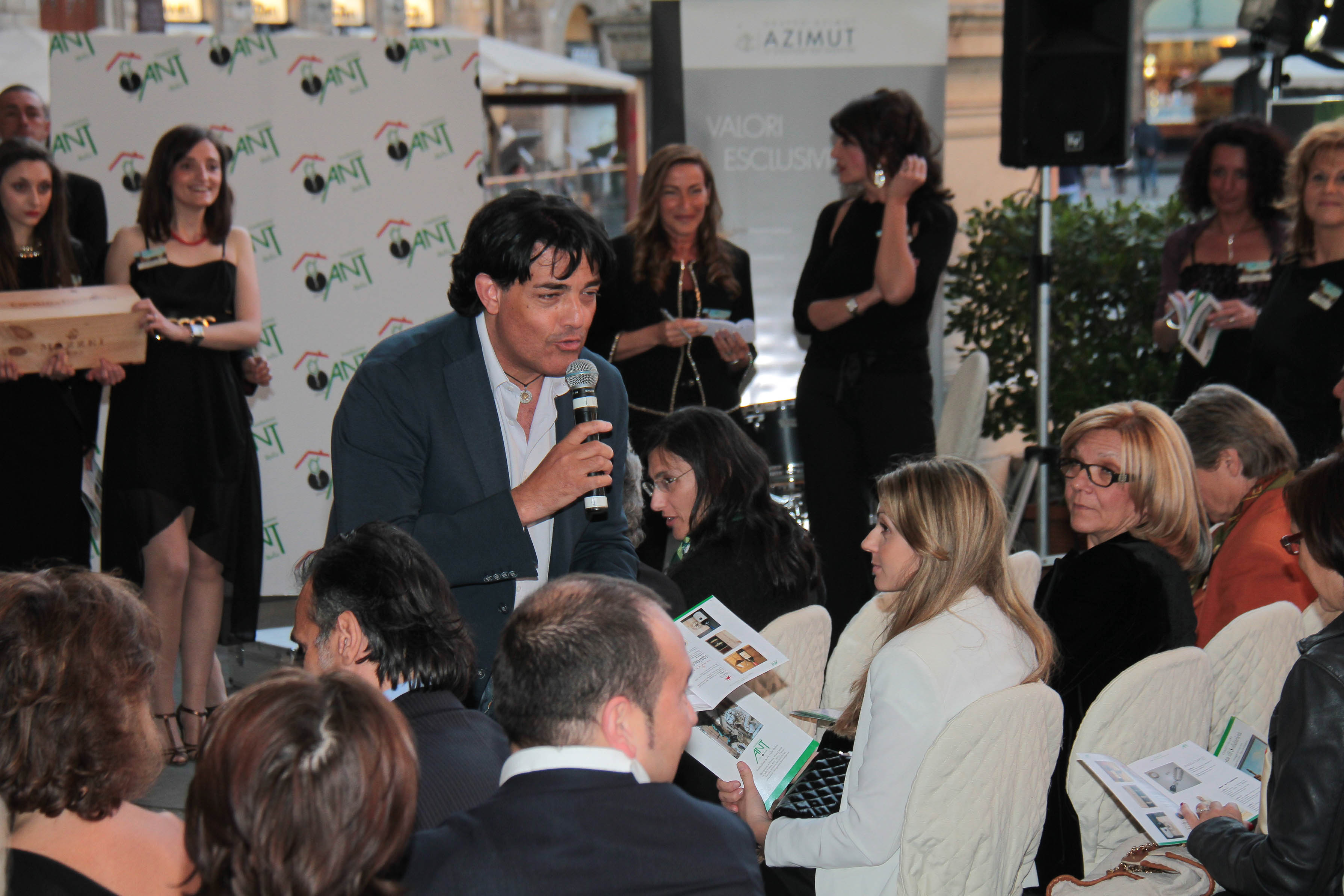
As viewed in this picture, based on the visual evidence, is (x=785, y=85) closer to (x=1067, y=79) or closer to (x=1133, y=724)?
(x=1067, y=79)

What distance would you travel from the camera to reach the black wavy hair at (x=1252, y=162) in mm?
4934

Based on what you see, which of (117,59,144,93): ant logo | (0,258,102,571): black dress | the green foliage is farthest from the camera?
the green foliage

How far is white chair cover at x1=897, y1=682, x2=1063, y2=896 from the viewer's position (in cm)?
208

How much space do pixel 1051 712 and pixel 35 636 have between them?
1.61 metres

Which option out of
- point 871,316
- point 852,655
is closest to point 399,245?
point 871,316

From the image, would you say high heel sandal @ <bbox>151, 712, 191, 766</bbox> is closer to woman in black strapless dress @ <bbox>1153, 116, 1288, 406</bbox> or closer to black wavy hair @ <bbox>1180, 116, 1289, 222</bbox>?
woman in black strapless dress @ <bbox>1153, 116, 1288, 406</bbox>

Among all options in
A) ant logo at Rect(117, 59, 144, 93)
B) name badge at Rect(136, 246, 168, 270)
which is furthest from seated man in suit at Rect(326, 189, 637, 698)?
ant logo at Rect(117, 59, 144, 93)

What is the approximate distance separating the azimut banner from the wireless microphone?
11.0 ft

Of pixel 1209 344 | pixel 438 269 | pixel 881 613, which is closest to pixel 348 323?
pixel 438 269

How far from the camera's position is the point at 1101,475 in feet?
9.71

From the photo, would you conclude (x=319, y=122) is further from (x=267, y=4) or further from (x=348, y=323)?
(x=267, y=4)

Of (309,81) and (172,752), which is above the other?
(309,81)

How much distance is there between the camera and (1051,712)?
2.17m

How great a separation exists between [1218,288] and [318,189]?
12.5 ft
